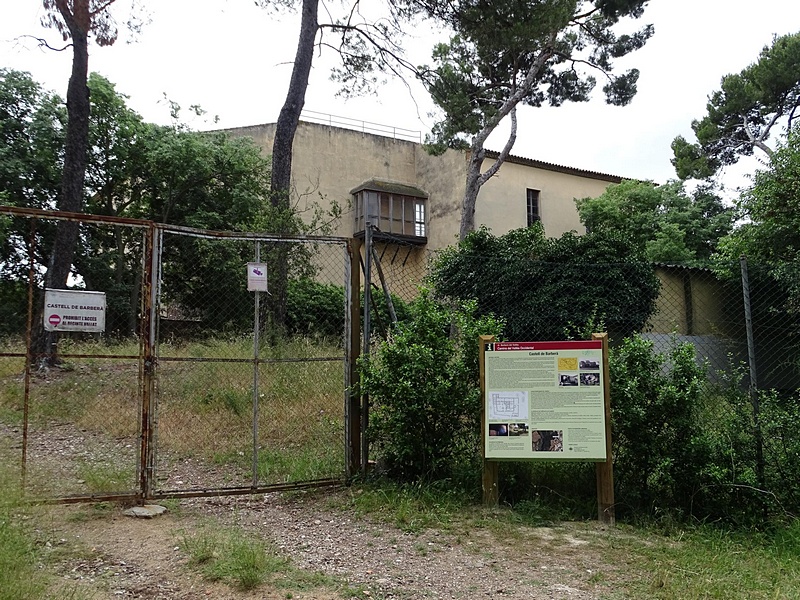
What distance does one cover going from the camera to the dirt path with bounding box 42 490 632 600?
3791 millimetres

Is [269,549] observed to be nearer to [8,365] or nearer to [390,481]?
[390,481]

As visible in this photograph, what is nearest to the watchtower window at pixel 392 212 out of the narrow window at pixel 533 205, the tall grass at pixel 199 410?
the narrow window at pixel 533 205

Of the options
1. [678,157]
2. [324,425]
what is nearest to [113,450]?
[324,425]

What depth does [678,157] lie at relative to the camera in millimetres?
28547

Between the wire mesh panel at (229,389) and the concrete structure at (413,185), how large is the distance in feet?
61.9

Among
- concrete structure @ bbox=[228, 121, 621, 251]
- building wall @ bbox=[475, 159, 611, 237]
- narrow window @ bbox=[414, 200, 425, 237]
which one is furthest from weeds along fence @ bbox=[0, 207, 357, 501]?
narrow window @ bbox=[414, 200, 425, 237]

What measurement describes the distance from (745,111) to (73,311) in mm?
29631

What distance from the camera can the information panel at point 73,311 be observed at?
16.4 feet

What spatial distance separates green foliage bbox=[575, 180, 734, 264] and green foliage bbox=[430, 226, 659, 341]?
433 inches

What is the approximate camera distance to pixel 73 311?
5070 millimetres

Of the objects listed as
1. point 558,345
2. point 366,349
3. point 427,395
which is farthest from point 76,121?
point 558,345

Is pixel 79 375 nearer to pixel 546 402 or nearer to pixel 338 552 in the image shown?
pixel 338 552

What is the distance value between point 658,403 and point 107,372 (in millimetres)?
6543

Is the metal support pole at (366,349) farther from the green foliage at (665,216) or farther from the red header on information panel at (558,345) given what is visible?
the green foliage at (665,216)
